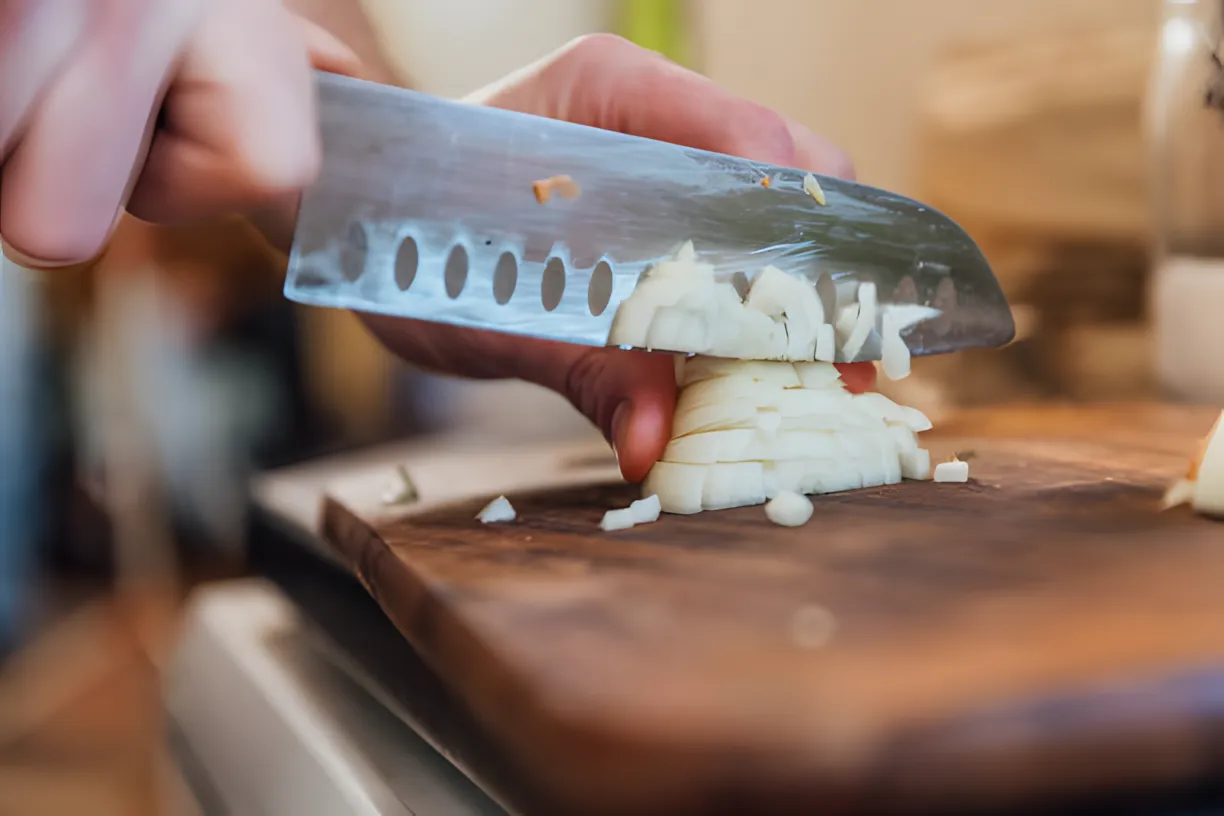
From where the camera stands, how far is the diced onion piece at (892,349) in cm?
62

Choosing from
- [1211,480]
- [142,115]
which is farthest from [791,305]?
[142,115]

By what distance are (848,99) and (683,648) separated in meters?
1.11

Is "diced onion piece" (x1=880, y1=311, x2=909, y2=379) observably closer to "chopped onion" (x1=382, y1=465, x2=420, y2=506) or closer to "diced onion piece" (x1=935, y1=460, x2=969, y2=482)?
"diced onion piece" (x1=935, y1=460, x2=969, y2=482)

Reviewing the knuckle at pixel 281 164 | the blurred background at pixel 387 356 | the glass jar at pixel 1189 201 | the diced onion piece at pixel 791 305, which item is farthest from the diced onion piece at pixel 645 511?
the glass jar at pixel 1189 201

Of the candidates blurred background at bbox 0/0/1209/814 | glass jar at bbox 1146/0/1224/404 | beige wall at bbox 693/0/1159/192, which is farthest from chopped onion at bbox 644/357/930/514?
beige wall at bbox 693/0/1159/192

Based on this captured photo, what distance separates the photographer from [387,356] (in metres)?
1.62

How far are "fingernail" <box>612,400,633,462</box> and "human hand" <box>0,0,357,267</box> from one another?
0.23 m

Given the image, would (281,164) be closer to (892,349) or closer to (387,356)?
(892,349)

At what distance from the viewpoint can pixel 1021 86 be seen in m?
1.17

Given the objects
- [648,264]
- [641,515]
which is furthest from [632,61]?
[641,515]

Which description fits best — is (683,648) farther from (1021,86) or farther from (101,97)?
(1021,86)

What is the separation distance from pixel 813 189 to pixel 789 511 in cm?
22

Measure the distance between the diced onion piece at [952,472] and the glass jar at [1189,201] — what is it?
514 mm

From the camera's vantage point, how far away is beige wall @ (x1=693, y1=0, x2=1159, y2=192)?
1201 millimetres
